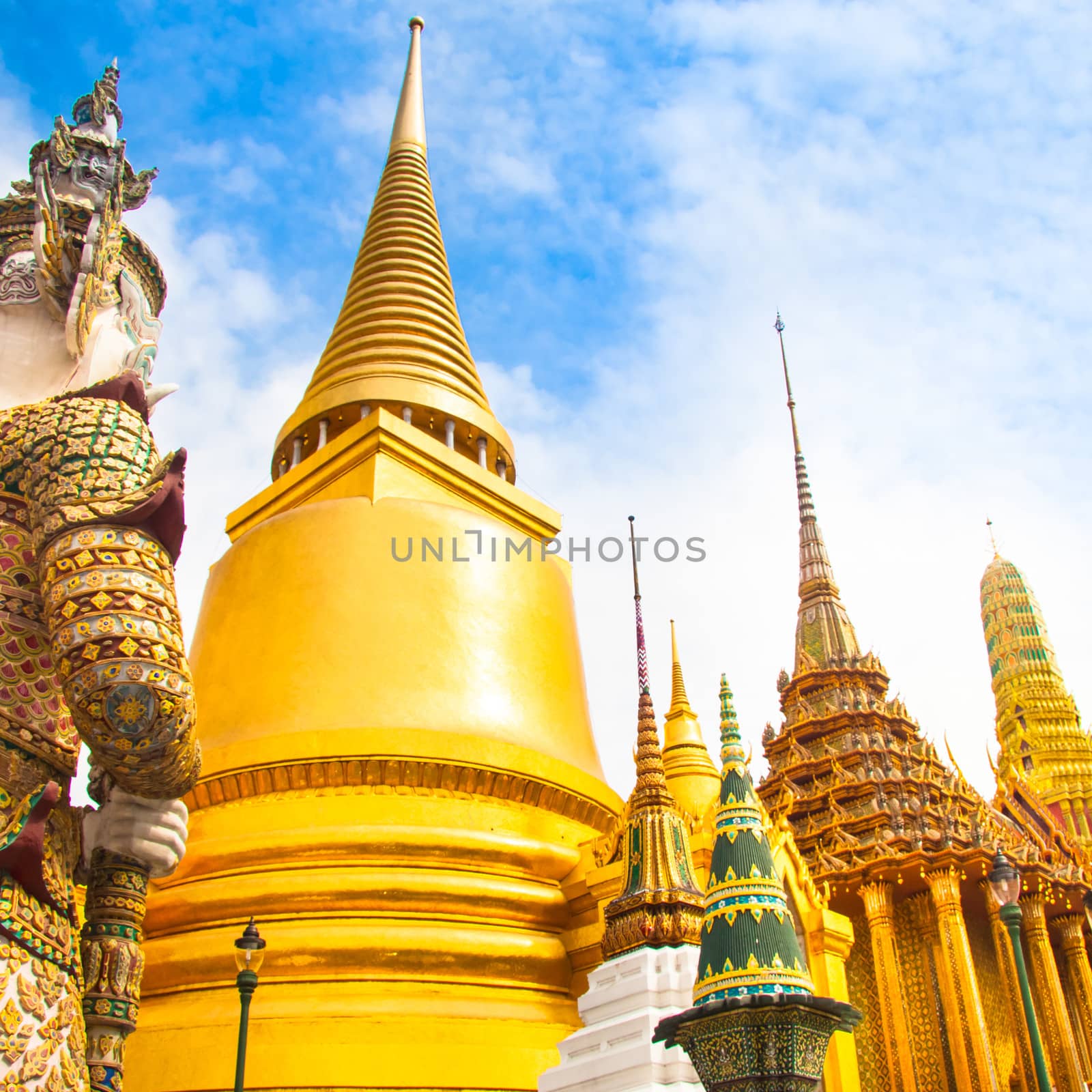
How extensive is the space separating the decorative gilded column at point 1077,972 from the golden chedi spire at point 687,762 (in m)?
9.46

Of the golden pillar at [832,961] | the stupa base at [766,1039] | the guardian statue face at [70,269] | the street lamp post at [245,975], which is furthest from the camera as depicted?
the golden pillar at [832,961]

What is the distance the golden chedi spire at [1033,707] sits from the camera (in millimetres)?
25094

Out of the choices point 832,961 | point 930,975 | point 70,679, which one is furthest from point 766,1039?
point 930,975

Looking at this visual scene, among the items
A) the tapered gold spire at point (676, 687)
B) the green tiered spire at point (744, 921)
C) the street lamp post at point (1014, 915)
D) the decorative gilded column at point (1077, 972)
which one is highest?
the tapered gold spire at point (676, 687)

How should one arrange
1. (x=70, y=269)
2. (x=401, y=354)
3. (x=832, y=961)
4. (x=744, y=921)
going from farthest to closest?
(x=401, y=354) < (x=832, y=961) < (x=744, y=921) < (x=70, y=269)

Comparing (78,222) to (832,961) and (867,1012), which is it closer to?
(832,961)

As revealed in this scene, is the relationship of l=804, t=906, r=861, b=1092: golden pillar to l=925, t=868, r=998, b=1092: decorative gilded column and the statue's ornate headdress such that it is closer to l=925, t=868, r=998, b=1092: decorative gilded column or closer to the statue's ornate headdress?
l=925, t=868, r=998, b=1092: decorative gilded column

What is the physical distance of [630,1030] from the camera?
6742mm

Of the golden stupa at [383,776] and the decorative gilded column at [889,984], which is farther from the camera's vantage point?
the decorative gilded column at [889,984]

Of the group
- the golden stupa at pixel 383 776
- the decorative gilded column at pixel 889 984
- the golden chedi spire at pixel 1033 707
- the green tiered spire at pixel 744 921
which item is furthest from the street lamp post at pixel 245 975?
the golden chedi spire at pixel 1033 707

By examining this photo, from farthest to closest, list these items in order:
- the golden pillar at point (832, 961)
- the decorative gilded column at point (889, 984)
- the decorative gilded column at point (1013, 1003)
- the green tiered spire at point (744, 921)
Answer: the decorative gilded column at point (1013, 1003), the decorative gilded column at point (889, 984), the golden pillar at point (832, 961), the green tiered spire at point (744, 921)

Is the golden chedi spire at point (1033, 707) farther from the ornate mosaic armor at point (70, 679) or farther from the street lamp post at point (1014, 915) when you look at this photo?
the ornate mosaic armor at point (70, 679)

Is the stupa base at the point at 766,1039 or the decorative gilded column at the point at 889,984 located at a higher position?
the decorative gilded column at the point at 889,984

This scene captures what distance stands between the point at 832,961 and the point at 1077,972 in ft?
38.2
